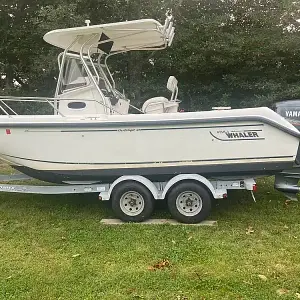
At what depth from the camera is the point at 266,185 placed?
25.8 ft

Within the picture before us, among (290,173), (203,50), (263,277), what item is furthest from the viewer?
(203,50)

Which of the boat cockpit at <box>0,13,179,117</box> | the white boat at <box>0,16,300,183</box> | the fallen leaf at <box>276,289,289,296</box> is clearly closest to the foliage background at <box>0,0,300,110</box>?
the boat cockpit at <box>0,13,179,117</box>

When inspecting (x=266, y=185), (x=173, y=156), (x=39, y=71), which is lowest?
(x=266, y=185)

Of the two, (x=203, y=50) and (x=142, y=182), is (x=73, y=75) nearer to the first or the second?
(x=142, y=182)

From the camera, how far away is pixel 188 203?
18.8ft

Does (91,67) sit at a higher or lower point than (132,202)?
higher

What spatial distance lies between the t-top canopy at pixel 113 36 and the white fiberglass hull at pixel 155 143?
1177 mm

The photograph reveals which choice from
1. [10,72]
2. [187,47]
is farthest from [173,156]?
[10,72]

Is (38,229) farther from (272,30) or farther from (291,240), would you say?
(272,30)

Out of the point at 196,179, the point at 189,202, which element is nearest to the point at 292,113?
the point at 196,179

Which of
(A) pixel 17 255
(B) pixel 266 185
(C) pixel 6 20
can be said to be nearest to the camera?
(A) pixel 17 255

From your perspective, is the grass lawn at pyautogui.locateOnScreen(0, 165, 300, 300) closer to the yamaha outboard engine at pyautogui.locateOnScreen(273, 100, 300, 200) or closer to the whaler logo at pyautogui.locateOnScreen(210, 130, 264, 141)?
the yamaha outboard engine at pyautogui.locateOnScreen(273, 100, 300, 200)

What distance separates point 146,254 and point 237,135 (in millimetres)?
1864

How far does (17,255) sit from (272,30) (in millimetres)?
9113
